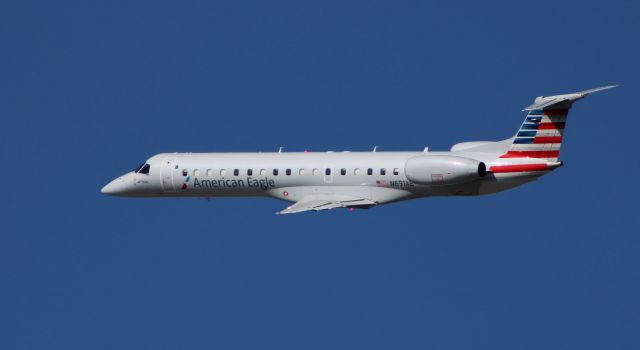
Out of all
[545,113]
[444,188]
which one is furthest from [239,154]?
[545,113]

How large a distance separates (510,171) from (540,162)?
1179mm

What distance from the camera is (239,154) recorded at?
63.8 metres

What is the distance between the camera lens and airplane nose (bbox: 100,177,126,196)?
65688mm

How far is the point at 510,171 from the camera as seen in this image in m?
58.5

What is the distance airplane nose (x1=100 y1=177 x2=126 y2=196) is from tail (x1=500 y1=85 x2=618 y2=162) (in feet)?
56.4

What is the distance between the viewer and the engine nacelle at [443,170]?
58.2 meters

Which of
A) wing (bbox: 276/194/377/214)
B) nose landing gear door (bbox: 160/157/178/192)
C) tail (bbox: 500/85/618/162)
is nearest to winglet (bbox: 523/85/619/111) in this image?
tail (bbox: 500/85/618/162)

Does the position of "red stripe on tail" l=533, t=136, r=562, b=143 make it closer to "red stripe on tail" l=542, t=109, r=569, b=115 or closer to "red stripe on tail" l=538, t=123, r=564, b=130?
"red stripe on tail" l=538, t=123, r=564, b=130

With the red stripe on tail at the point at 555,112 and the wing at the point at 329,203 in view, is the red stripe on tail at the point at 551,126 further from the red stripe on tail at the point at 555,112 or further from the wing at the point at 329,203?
the wing at the point at 329,203

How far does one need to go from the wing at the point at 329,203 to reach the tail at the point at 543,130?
20.5 feet

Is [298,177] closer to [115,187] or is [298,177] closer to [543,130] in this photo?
[115,187]

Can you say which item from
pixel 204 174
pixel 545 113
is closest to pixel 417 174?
pixel 545 113

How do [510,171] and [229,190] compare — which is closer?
[510,171]

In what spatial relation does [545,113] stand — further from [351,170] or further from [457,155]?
[351,170]
